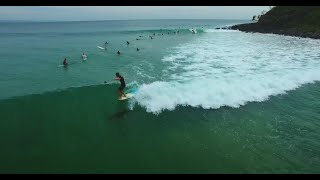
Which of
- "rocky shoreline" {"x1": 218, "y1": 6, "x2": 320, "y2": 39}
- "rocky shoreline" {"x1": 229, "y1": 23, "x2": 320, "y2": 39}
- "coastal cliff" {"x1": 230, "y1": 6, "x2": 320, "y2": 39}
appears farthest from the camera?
"coastal cliff" {"x1": 230, "y1": 6, "x2": 320, "y2": 39}

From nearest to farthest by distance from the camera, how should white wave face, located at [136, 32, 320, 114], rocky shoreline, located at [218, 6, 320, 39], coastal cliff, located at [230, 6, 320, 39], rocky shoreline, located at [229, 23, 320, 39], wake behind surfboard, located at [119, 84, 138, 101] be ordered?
white wave face, located at [136, 32, 320, 114]
wake behind surfboard, located at [119, 84, 138, 101]
rocky shoreline, located at [229, 23, 320, 39]
rocky shoreline, located at [218, 6, 320, 39]
coastal cliff, located at [230, 6, 320, 39]

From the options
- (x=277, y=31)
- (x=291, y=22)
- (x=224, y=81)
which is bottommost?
(x=277, y=31)

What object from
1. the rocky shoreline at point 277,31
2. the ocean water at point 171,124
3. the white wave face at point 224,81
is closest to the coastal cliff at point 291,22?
the rocky shoreline at point 277,31

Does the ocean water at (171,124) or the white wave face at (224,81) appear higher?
the white wave face at (224,81)

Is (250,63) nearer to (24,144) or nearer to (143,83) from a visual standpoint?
(143,83)

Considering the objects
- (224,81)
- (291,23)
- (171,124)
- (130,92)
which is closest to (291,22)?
(291,23)

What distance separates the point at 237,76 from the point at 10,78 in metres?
22.6

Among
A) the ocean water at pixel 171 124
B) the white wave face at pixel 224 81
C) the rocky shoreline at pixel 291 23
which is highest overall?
the rocky shoreline at pixel 291 23

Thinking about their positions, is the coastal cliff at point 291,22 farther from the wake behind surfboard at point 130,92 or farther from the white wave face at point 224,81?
the wake behind surfboard at point 130,92

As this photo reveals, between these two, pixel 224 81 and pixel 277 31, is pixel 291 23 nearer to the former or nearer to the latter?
pixel 277 31

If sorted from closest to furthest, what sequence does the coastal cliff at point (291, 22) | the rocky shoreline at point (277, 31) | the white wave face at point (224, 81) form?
the white wave face at point (224, 81) → the rocky shoreline at point (277, 31) → the coastal cliff at point (291, 22)

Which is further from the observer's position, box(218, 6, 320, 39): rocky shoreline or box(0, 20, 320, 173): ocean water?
box(218, 6, 320, 39): rocky shoreline

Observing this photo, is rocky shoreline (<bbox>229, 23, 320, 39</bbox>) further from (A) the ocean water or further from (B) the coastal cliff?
(A) the ocean water

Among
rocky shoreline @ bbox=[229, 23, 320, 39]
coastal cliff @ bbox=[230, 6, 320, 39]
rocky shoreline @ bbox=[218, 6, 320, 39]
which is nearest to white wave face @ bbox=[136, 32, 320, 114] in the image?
rocky shoreline @ bbox=[229, 23, 320, 39]
